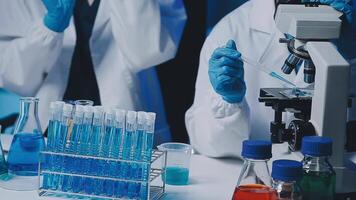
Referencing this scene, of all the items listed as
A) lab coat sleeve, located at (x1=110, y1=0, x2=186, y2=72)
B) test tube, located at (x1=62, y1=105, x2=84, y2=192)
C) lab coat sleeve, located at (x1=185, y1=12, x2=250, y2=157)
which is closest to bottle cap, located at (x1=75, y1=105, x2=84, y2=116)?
test tube, located at (x1=62, y1=105, x2=84, y2=192)

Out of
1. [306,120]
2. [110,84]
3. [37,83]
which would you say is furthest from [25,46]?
[306,120]

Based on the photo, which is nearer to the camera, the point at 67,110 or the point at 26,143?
the point at 67,110

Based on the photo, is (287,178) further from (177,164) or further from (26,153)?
(26,153)

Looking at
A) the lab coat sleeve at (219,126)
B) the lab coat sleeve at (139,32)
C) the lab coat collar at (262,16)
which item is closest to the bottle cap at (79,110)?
the lab coat sleeve at (219,126)

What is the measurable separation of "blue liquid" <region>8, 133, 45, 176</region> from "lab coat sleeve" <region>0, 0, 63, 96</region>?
1.00 meters

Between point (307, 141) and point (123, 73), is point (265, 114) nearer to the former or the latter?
point (123, 73)

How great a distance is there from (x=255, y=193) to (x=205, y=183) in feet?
1.43

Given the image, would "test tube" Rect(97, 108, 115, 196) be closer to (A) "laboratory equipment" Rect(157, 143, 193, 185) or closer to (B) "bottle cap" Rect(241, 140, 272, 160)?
(A) "laboratory equipment" Rect(157, 143, 193, 185)

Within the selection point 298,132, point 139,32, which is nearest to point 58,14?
point 139,32

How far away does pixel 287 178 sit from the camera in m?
1.12

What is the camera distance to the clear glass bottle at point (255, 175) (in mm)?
1129

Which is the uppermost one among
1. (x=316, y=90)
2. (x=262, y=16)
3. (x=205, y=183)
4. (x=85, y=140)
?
(x=262, y=16)

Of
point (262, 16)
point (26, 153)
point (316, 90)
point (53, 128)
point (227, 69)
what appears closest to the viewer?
point (316, 90)

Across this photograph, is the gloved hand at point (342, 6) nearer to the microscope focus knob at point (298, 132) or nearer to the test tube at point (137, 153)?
the microscope focus knob at point (298, 132)
